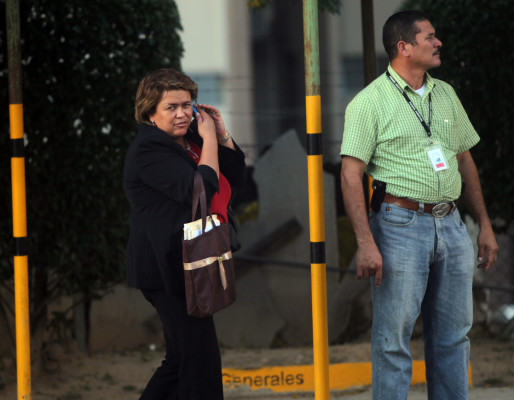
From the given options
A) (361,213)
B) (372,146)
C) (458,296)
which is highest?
(372,146)

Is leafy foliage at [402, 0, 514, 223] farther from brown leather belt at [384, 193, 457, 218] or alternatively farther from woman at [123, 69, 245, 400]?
woman at [123, 69, 245, 400]

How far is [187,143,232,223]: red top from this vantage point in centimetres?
358

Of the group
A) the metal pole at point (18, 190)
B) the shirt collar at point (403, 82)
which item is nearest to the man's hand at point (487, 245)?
the shirt collar at point (403, 82)

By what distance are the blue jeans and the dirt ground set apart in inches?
70.3

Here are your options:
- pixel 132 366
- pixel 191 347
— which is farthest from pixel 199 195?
pixel 132 366

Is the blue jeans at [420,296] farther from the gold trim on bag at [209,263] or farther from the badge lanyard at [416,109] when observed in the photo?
the gold trim on bag at [209,263]

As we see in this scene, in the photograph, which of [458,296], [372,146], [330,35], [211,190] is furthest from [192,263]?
[330,35]

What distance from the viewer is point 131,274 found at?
11.9ft

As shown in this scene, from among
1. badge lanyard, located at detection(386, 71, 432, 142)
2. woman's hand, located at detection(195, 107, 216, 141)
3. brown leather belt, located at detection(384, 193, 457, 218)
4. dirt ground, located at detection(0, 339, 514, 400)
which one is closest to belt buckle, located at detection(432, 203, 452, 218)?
brown leather belt, located at detection(384, 193, 457, 218)

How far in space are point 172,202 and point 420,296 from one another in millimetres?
1112

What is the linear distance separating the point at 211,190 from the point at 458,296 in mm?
1169

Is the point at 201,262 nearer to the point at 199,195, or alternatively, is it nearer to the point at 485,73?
the point at 199,195

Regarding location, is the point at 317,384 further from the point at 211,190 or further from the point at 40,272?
the point at 40,272

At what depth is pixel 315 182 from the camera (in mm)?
3629
